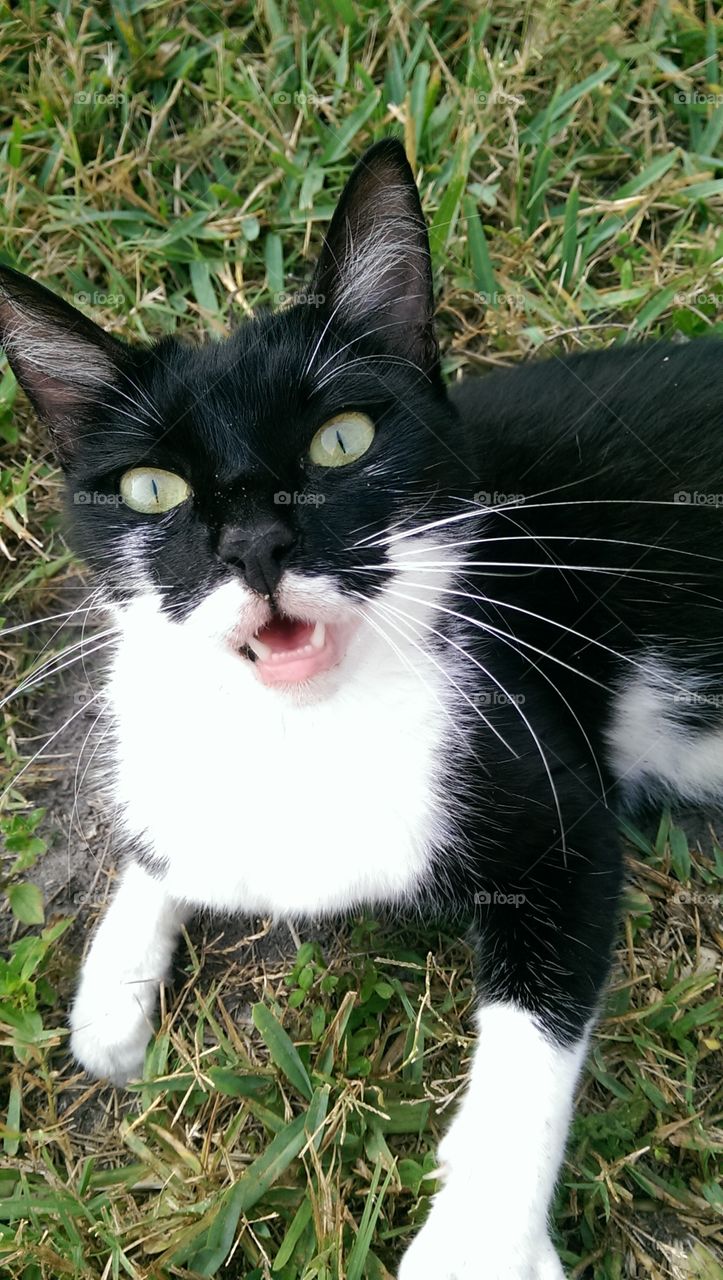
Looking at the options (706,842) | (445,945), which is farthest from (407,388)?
(706,842)

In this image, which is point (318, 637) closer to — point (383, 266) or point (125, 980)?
point (383, 266)

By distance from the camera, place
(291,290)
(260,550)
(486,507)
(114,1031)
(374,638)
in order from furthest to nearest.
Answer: (291,290) → (114,1031) → (486,507) → (374,638) → (260,550)

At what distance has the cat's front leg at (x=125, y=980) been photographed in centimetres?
181

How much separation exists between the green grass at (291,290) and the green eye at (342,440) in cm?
97

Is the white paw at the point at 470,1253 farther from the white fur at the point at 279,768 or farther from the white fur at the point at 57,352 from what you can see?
the white fur at the point at 57,352

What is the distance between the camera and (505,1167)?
4.68ft

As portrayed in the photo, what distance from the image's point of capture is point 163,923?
1875mm

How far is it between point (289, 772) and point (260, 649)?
252 millimetres

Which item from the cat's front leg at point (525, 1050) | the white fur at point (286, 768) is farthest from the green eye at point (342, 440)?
the cat's front leg at point (525, 1050)

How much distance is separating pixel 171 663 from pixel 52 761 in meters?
0.88

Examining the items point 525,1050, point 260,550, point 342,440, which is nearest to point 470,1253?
point 525,1050

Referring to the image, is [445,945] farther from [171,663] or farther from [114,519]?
[114,519]

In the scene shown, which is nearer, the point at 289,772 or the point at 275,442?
the point at 275,442

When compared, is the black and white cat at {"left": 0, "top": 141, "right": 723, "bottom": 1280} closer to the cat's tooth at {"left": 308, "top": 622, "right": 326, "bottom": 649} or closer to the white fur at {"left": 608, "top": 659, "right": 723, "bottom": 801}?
the cat's tooth at {"left": 308, "top": 622, "right": 326, "bottom": 649}
